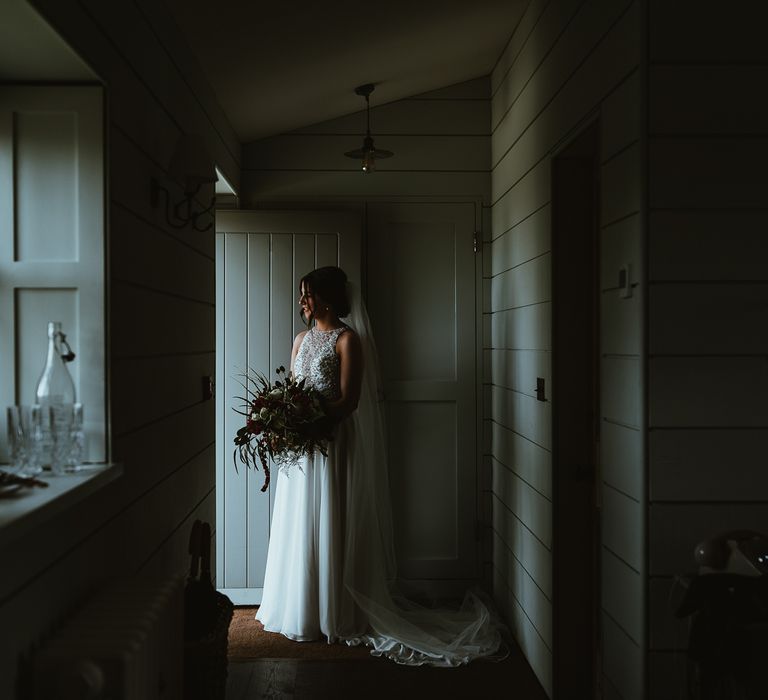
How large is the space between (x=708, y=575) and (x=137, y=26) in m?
2.01

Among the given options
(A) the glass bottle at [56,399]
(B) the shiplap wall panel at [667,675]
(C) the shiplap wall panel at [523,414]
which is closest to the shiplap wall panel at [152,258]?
(A) the glass bottle at [56,399]

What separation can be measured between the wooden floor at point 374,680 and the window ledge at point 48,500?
1663mm

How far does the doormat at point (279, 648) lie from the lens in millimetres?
3494

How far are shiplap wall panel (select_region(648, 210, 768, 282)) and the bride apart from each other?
2030 millimetres

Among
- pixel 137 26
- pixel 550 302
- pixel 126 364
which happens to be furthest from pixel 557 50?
pixel 126 364

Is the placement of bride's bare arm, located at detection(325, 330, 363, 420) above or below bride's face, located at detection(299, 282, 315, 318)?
below

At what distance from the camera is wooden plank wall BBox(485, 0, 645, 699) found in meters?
2.07

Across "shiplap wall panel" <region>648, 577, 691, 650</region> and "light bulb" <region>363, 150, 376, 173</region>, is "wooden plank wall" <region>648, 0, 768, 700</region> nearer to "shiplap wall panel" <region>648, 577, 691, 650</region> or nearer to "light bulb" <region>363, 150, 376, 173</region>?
"shiplap wall panel" <region>648, 577, 691, 650</region>

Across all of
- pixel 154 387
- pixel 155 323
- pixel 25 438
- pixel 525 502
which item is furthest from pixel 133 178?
pixel 525 502

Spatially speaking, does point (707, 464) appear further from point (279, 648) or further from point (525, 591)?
point (279, 648)

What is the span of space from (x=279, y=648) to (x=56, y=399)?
2267 millimetres

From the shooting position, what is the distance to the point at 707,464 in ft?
6.48

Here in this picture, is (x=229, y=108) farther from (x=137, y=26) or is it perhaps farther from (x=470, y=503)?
(x=470, y=503)

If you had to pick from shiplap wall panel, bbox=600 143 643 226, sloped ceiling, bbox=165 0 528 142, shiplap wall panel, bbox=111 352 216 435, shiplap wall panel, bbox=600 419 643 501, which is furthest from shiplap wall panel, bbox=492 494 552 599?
sloped ceiling, bbox=165 0 528 142
